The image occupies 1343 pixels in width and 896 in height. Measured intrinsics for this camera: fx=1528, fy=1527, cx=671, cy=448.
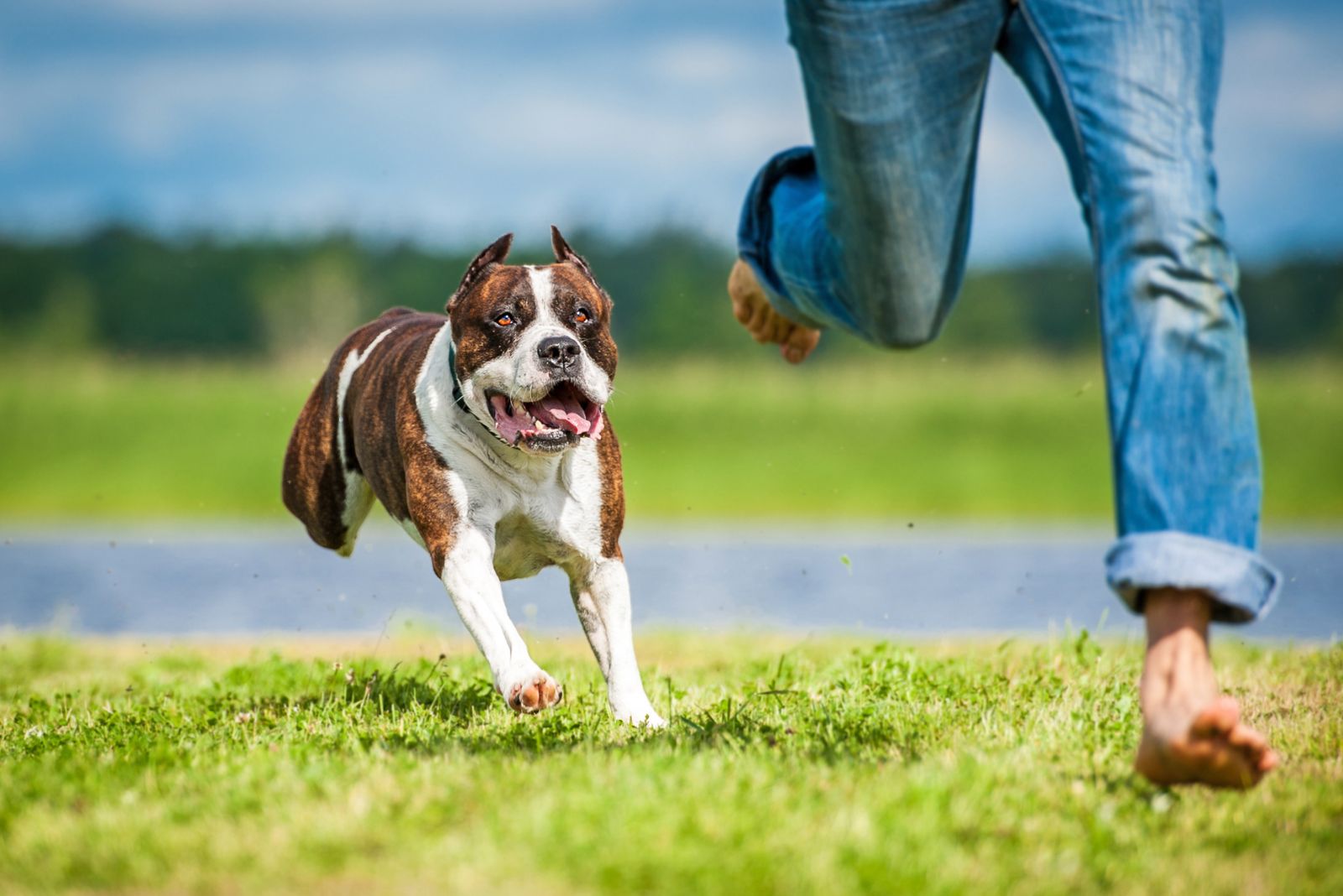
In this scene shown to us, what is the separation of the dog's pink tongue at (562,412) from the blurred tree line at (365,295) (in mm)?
24477

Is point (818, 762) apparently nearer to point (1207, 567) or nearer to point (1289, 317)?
point (1207, 567)

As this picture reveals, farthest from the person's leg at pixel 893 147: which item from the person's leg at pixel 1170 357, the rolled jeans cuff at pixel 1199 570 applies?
the rolled jeans cuff at pixel 1199 570

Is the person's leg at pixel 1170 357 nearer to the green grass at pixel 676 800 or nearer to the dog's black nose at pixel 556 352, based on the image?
the green grass at pixel 676 800

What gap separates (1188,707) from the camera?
242 cm

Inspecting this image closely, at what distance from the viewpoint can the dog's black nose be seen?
4012mm

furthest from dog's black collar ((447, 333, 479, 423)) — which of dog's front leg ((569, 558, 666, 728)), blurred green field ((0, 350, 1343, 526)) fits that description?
blurred green field ((0, 350, 1343, 526))

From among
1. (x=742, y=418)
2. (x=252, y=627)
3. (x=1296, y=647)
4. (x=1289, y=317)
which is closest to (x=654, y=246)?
(x=742, y=418)

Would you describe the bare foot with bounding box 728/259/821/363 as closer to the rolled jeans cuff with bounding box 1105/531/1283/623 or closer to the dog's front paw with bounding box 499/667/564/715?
the dog's front paw with bounding box 499/667/564/715

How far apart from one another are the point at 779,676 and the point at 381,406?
1481mm

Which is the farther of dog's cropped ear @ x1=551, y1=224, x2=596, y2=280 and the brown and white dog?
dog's cropped ear @ x1=551, y1=224, x2=596, y2=280

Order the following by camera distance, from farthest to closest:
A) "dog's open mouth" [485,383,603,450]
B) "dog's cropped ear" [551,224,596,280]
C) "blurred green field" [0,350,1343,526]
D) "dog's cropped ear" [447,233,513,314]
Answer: "blurred green field" [0,350,1343,526] < "dog's cropped ear" [551,224,596,280] < "dog's cropped ear" [447,233,513,314] < "dog's open mouth" [485,383,603,450]

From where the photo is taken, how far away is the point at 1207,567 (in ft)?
7.81

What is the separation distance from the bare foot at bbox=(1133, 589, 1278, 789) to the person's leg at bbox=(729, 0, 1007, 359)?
741 mm

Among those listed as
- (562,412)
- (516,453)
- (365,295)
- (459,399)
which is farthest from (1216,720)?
(365,295)
